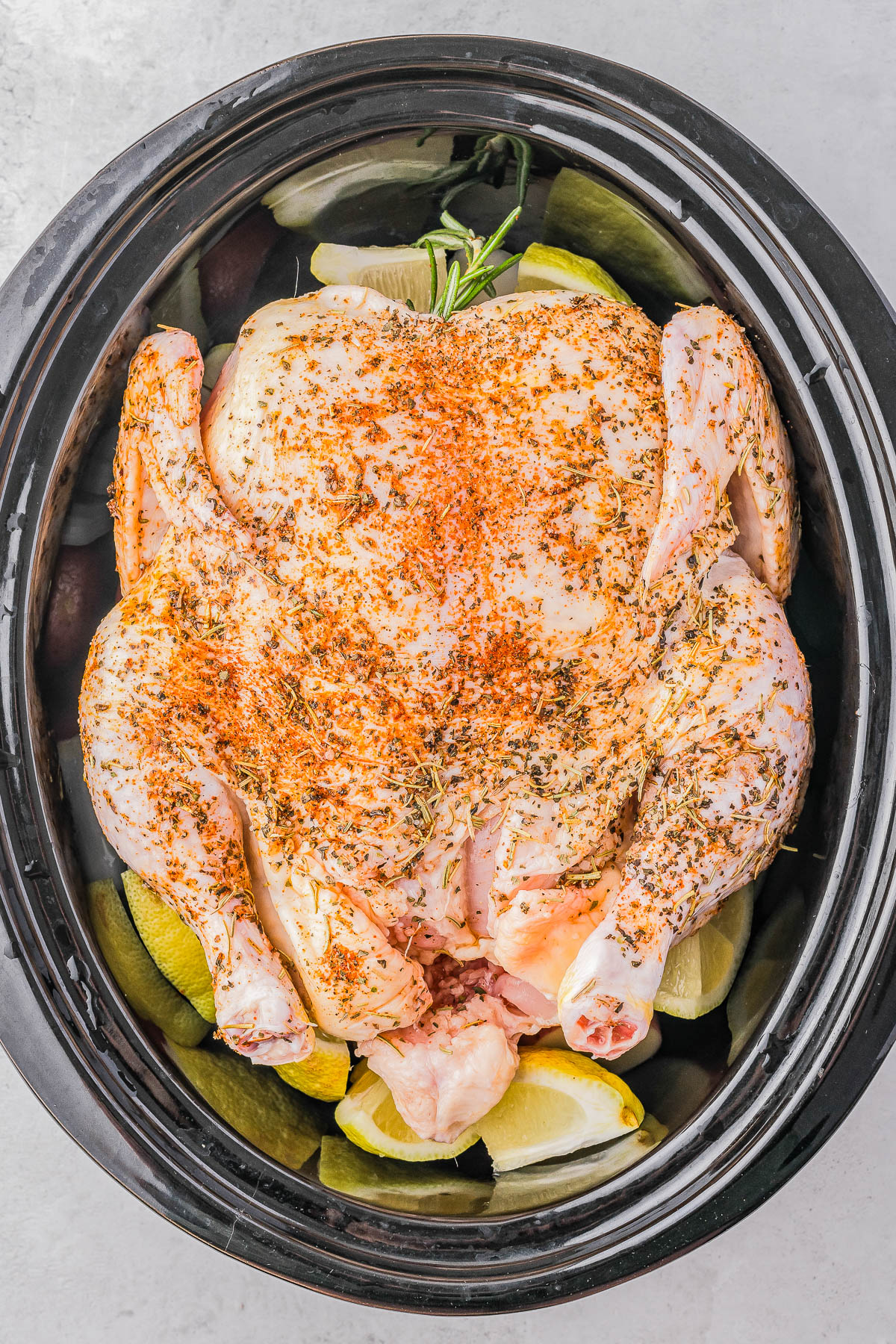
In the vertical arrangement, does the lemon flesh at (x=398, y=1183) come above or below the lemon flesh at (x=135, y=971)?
below

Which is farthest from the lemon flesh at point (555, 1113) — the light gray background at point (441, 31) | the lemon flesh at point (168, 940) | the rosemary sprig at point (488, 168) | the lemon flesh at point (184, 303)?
the rosemary sprig at point (488, 168)

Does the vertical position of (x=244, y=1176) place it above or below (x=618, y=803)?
below

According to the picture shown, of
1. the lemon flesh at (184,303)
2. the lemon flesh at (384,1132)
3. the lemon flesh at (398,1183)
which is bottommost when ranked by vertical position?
the lemon flesh at (398,1183)

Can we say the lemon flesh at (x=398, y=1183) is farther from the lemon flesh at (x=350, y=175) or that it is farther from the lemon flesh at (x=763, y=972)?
the lemon flesh at (x=350, y=175)

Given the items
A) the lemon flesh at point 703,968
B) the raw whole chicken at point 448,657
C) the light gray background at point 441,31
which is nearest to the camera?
the raw whole chicken at point 448,657

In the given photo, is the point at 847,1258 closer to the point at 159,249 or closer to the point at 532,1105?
the point at 532,1105

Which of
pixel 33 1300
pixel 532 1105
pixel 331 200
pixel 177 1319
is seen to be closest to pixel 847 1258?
pixel 532 1105

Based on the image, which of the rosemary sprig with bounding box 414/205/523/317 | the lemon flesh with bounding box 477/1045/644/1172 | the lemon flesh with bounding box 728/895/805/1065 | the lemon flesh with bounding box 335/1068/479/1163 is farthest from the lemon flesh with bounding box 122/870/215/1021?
the rosemary sprig with bounding box 414/205/523/317

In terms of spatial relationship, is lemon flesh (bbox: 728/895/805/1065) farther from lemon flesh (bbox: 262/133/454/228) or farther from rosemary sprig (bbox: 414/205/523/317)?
lemon flesh (bbox: 262/133/454/228)
